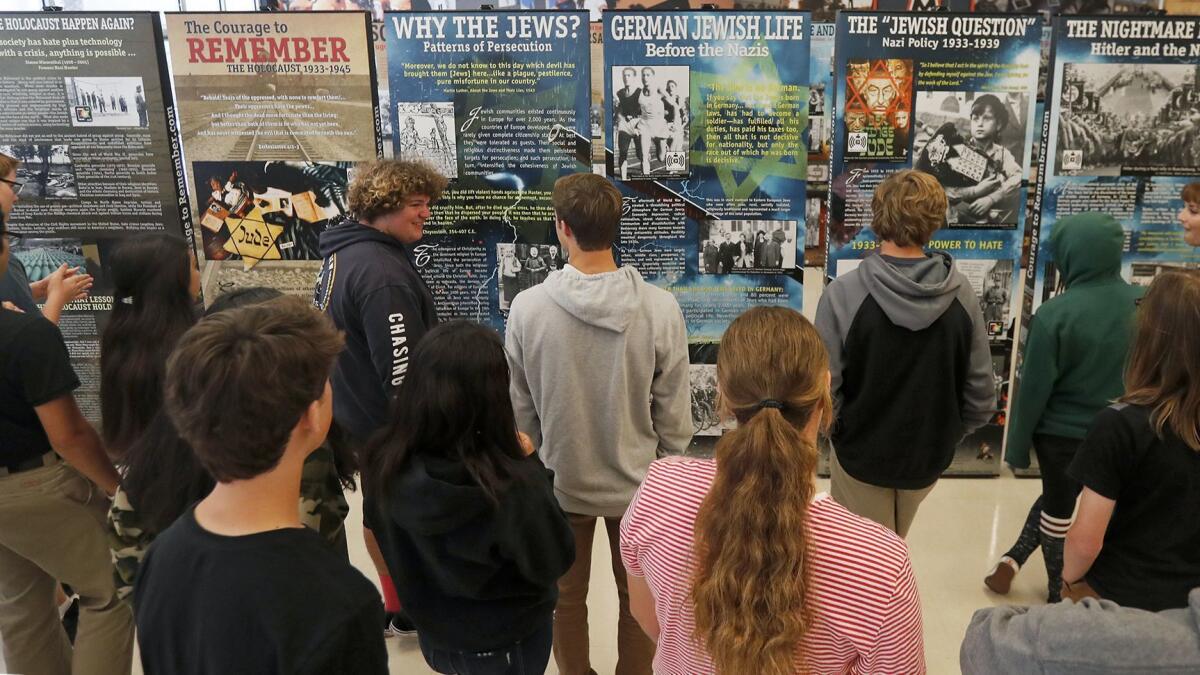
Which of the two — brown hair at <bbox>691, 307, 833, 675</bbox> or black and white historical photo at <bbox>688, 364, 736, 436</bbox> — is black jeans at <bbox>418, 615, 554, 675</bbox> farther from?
black and white historical photo at <bbox>688, 364, 736, 436</bbox>

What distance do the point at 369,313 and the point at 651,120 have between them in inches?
74.5

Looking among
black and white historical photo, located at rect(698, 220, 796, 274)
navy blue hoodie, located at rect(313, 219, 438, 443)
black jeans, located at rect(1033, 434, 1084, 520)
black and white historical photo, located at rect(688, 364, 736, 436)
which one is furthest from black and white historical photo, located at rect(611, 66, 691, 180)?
black jeans, located at rect(1033, 434, 1084, 520)

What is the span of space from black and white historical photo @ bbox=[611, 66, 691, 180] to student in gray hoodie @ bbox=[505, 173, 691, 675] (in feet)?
5.05

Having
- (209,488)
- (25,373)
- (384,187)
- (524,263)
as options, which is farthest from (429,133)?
(209,488)

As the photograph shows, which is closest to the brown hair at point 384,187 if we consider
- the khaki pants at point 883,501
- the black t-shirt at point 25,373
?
the black t-shirt at point 25,373

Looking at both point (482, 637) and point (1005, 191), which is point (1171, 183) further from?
point (482, 637)

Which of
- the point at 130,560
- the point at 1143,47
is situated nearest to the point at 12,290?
the point at 130,560

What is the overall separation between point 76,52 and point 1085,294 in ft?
14.6

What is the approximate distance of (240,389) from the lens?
113 cm

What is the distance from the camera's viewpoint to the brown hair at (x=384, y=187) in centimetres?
266

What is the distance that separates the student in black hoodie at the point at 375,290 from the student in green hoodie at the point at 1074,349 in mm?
2151

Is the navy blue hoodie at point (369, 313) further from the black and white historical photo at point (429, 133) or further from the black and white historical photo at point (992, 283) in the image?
the black and white historical photo at point (992, 283)

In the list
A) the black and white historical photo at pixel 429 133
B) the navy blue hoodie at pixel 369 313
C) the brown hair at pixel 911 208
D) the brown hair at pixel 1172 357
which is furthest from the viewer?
the black and white historical photo at pixel 429 133

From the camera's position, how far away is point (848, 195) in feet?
12.8
